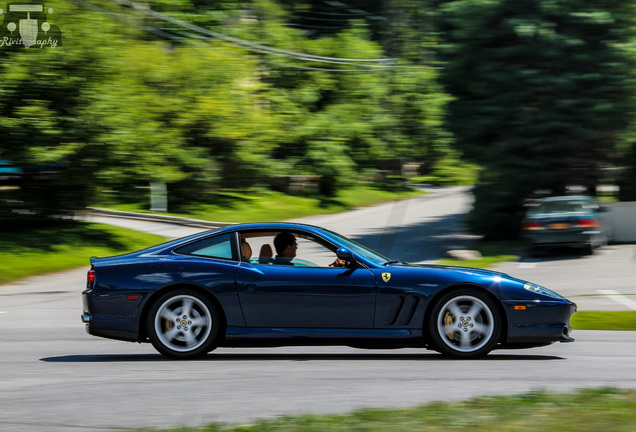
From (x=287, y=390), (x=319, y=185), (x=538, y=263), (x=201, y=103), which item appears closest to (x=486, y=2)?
(x=538, y=263)

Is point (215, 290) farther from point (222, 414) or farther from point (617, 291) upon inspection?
point (617, 291)

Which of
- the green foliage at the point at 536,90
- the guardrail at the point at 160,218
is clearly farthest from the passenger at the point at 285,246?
the guardrail at the point at 160,218

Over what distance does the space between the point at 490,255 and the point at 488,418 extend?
17.9 metres

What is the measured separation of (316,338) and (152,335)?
151 cm

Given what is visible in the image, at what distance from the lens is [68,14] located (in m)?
21.8

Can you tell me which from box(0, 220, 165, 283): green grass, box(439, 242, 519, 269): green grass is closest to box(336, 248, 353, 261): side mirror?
box(0, 220, 165, 283): green grass

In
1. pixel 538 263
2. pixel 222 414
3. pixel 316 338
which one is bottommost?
pixel 222 414

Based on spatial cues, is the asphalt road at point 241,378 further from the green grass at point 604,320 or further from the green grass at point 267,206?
the green grass at point 267,206

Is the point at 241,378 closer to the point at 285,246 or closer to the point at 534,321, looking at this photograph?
the point at 285,246

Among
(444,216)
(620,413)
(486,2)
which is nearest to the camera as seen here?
(620,413)

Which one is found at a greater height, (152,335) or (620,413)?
(152,335)

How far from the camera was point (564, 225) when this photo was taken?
2120cm

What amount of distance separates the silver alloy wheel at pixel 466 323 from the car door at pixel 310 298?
67 centimetres

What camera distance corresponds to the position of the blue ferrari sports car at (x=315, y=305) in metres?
7.50
